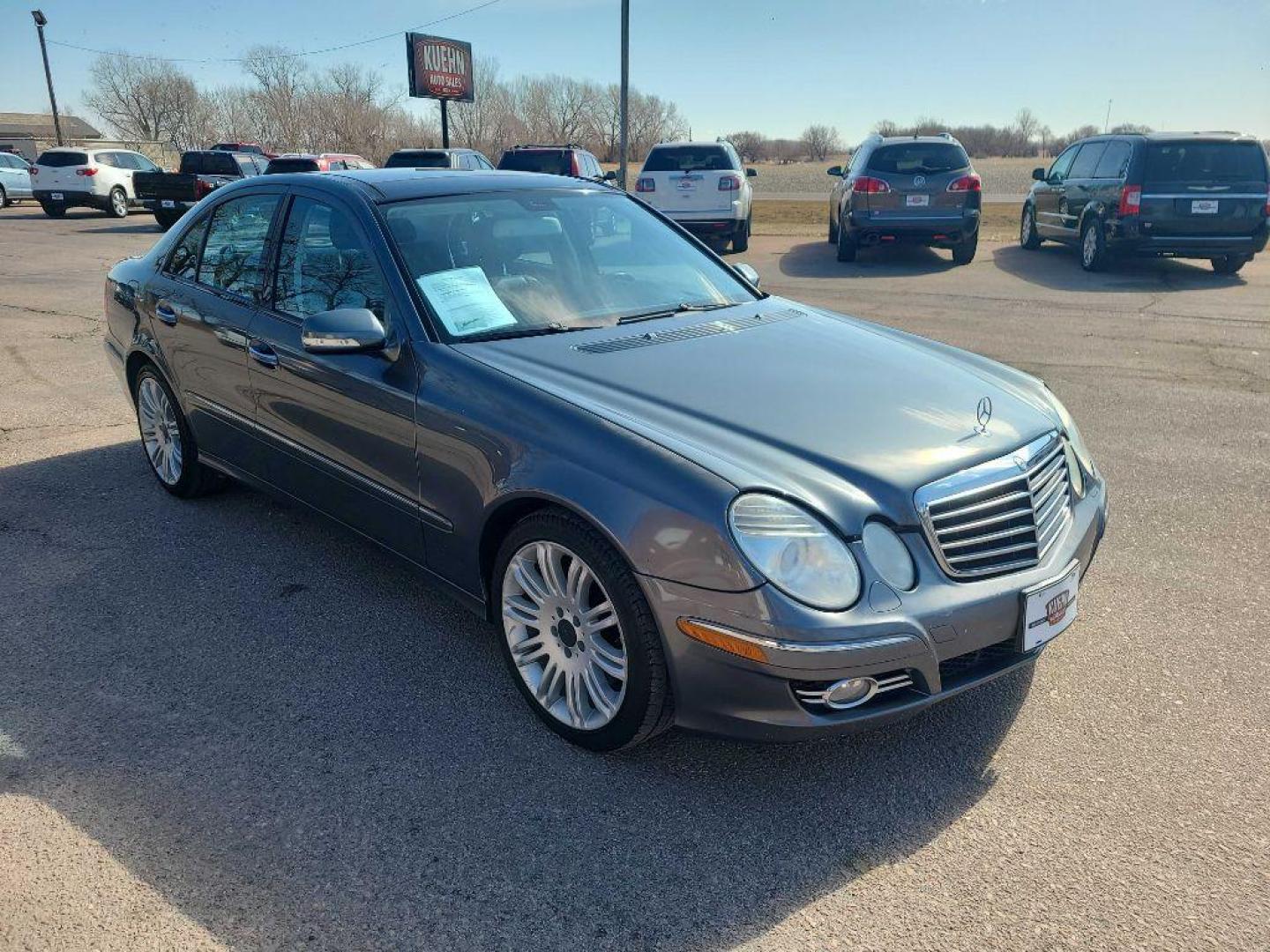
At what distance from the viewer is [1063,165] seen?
14.9 m

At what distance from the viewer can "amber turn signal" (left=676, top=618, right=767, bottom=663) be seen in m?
2.50

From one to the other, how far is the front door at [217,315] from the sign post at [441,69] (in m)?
30.1

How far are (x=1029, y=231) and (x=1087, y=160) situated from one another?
2315 mm

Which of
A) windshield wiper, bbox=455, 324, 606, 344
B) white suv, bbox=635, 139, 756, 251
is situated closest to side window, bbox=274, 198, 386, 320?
windshield wiper, bbox=455, 324, 606, 344

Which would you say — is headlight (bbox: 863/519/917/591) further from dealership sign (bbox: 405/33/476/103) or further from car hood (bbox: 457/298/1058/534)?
dealership sign (bbox: 405/33/476/103)

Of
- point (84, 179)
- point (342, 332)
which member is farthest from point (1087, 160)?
point (84, 179)

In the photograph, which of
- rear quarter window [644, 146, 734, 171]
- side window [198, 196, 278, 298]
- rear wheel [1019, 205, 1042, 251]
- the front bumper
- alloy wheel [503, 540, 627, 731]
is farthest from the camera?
rear quarter window [644, 146, 734, 171]

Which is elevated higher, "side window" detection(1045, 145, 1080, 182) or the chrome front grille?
"side window" detection(1045, 145, 1080, 182)

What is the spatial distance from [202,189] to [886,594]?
20670 millimetres

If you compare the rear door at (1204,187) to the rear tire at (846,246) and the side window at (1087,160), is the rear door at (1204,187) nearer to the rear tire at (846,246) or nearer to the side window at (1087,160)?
the side window at (1087,160)

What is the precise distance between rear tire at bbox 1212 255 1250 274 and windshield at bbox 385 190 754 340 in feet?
37.2

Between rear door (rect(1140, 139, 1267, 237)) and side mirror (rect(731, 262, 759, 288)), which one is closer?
side mirror (rect(731, 262, 759, 288))

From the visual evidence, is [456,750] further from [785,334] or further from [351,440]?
[785,334]

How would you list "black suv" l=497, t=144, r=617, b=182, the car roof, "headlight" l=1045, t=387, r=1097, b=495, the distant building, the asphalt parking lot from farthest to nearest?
the distant building
"black suv" l=497, t=144, r=617, b=182
the car roof
"headlight" l=1045, t=387, r=1097, b=495
the asphalt parking lot
